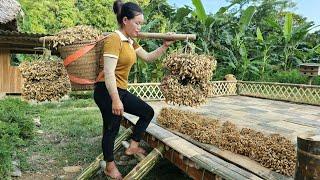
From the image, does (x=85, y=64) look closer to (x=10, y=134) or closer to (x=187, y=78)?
(x=187, y=78)

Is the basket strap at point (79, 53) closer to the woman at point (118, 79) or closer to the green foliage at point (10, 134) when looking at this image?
the woman at point (118, 79)

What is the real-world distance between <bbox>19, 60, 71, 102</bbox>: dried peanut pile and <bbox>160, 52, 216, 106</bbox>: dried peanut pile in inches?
38.2

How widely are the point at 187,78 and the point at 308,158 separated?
1.71 meters

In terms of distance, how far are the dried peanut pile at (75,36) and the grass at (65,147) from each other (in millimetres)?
1827

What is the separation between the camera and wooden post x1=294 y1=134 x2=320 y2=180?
4.37 feet

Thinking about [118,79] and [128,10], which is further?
[118,79]

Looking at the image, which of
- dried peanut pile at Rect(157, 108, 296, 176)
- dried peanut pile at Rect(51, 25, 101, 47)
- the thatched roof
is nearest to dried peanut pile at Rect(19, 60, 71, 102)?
dried peanut pile at Rect(51, 25, 101, 47)

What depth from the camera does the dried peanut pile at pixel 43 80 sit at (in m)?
3.16

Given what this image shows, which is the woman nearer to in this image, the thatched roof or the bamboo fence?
the bamboo fence

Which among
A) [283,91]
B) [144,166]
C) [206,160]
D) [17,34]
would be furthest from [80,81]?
[17,34]

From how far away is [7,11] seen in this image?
358 inches

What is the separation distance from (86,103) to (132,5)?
321 inches

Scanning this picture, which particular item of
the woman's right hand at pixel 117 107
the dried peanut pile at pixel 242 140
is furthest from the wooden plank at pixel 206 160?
the woman's right hand at pixel 117 107

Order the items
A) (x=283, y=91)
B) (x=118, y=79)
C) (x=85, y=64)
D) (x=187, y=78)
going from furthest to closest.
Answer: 1. (x=283, y=91)
2. (x=187, y=78)
3. (x=85, y=64)
4. (x=118, y=79)
